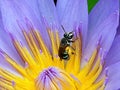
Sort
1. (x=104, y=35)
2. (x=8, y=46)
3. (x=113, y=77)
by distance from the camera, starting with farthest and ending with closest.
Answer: (x=8, y=46) → (x=104, y=35) → (x=113, y=77)

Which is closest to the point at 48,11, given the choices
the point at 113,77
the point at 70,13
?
the point at 70,13

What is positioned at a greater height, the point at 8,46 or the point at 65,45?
the point at 8,46

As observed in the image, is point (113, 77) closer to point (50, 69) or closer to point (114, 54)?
point (114, 54)

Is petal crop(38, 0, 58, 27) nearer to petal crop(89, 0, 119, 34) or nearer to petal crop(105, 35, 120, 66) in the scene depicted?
petal crop(89, 0, 119, 34)

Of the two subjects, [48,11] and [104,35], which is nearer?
[104,35]

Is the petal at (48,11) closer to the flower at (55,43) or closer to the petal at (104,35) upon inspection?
the flower at (55,43)

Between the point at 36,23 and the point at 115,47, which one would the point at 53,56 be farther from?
the point at 115,47

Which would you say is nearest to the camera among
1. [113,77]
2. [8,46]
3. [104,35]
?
[113,77]

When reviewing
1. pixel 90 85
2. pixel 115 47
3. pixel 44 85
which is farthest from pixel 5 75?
pixel 115 47
